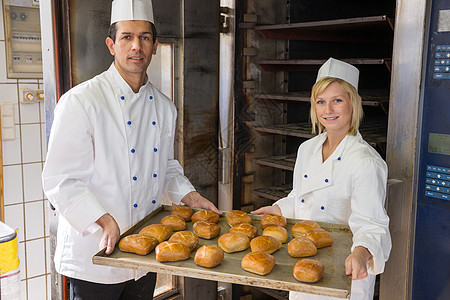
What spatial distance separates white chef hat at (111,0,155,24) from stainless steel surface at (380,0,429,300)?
1.10m

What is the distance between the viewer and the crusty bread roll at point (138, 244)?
1673mm

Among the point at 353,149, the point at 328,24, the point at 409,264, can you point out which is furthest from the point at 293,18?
the point at 409,264

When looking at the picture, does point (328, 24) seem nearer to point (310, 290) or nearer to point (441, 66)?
point (441, 66)

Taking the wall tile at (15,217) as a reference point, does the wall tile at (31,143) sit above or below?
above

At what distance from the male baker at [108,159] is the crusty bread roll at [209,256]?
0.33 metres

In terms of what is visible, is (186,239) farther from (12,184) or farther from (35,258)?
(35,258)

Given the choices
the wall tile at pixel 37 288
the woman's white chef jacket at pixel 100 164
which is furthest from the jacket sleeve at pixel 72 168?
the wall tile at pixel 37 288

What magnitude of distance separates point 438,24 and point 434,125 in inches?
16.8

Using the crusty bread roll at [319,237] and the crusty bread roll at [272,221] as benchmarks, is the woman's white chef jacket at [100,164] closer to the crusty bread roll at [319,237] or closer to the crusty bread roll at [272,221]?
the crusty bread roll at [272,221]

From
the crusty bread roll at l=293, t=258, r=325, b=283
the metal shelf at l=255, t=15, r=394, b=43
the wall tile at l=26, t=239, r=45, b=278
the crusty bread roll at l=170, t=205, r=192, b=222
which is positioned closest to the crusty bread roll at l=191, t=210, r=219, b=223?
the crusty bread roll at l=170, t=205, r=192, b=222

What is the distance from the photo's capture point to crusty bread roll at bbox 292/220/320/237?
183 centimetres

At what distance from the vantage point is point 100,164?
6.18 feet

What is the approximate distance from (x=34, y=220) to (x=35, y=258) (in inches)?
12.6

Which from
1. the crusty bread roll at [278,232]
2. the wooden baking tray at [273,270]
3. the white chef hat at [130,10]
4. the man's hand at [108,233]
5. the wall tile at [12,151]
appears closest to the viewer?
the wooden baking tray at [273,270]
